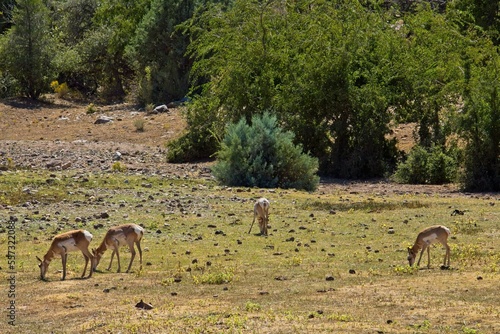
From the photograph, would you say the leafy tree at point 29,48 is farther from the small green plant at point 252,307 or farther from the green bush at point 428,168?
the small green plant at point 252,307

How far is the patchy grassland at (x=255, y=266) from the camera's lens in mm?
13422

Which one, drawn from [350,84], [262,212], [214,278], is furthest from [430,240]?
[350,84]

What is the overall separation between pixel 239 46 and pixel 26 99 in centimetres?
2169

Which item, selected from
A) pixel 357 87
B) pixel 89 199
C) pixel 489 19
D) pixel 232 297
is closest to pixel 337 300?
pixel 232 297

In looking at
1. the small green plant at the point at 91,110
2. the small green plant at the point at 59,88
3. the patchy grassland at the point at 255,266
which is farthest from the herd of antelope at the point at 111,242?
the small green plant at the point at 59,88

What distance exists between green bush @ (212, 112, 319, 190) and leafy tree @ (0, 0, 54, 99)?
2616cm

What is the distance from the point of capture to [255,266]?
1764 cm

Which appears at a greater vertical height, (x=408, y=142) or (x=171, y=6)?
(x=171, y=6)

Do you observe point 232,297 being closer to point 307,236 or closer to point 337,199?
point 307,236

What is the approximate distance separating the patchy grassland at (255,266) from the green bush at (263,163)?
249 centimetres

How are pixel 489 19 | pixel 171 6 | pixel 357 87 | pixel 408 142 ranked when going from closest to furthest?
pixel 357 87
pixel 408 142
pixel 489 19
pixel 171 6

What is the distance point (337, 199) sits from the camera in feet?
92.8

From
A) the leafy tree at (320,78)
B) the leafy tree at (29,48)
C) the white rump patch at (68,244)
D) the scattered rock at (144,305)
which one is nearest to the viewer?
the scattered rock at (144,305)

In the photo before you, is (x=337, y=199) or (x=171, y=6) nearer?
(x=337, y=199)
